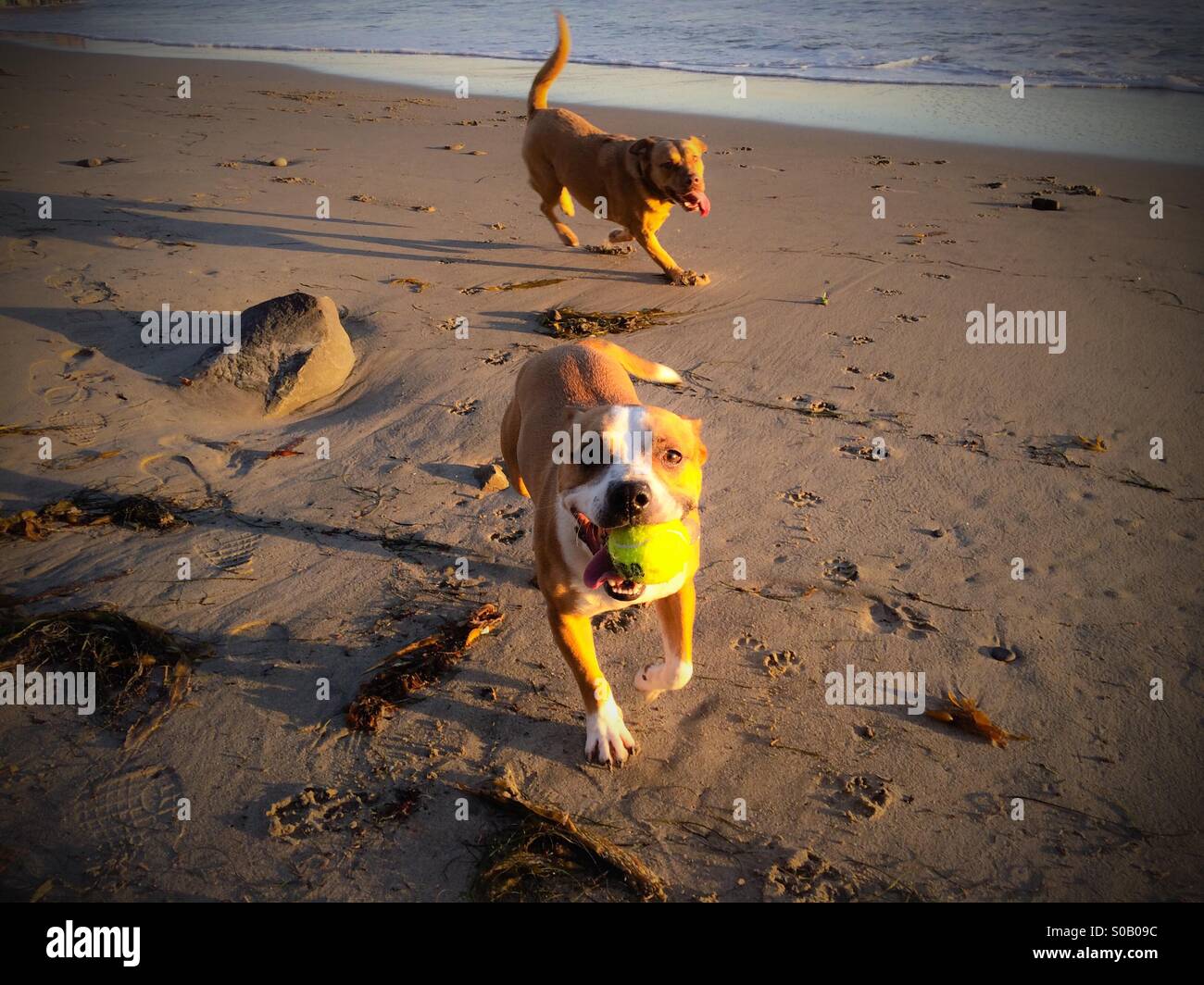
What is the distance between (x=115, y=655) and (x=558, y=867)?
222cm

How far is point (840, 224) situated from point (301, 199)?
5.86m

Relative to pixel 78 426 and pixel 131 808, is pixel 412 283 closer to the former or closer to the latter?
pixel 78 426

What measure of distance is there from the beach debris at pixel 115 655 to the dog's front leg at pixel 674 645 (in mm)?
1994

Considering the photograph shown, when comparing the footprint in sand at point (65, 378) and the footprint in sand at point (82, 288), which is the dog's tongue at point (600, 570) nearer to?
the footprint in sand at point (65, 378)

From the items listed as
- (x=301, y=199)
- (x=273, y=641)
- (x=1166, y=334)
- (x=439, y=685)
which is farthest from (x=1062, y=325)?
(x=301, y=199)


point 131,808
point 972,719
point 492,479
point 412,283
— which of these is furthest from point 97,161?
point 972,719

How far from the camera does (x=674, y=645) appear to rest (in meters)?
3.24

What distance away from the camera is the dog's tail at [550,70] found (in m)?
7.95

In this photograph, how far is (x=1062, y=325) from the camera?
6.02 m

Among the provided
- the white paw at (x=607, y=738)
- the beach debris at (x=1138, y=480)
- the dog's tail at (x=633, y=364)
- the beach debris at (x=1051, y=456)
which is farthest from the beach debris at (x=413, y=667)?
the beach debris at (x=1138, y=480)

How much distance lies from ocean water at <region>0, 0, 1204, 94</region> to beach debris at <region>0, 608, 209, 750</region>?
15.5 meters

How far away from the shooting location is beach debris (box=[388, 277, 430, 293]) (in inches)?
276

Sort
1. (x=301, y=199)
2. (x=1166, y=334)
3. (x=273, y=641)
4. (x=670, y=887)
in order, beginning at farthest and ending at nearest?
(x=301, y=199) → (x=1166, y=334) → (x=273, y=641) → (x=670, y=887)

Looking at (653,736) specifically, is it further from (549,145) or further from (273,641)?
(549,145)
